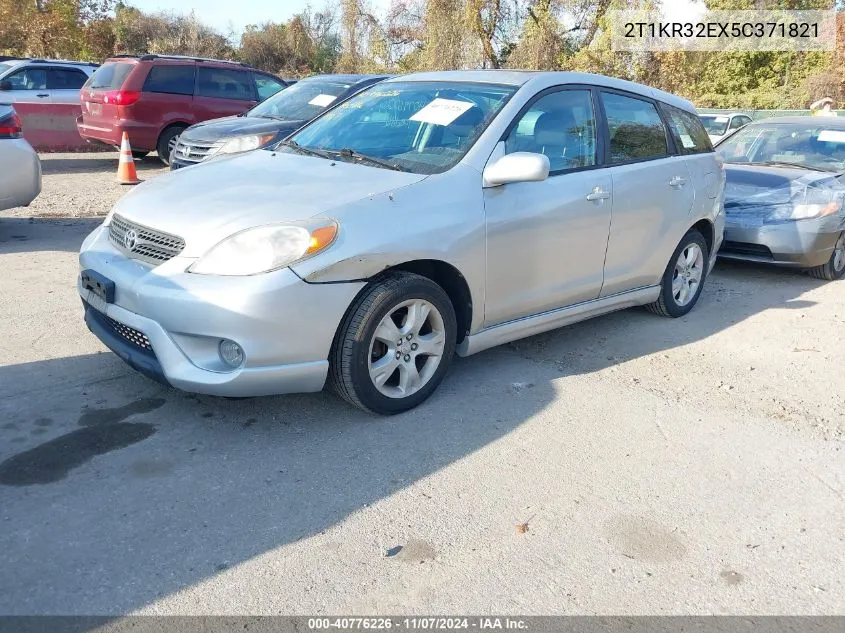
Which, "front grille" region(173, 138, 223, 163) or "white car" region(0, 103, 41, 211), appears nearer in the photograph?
"white car" region(0, 103, 41, 211)

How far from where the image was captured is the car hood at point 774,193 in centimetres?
723

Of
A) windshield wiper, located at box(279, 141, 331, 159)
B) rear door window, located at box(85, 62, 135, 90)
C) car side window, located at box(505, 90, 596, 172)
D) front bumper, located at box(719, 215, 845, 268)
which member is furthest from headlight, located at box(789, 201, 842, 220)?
rear door window, located at box(85, 62, 135, 90)

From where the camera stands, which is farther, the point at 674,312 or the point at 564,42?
the point at 564,42

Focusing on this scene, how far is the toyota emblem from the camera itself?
12.2 ft

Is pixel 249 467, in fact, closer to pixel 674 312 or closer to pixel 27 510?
pixel 27 510

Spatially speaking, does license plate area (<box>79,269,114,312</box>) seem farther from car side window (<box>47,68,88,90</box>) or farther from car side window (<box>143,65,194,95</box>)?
car side window (<box>47,68,88,90</box>)

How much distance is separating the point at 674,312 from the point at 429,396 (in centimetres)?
260

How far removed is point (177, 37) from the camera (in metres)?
35.9

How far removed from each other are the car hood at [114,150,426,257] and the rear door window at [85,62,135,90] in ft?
28.1

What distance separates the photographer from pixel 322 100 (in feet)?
31.2

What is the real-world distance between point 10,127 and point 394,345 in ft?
16.7

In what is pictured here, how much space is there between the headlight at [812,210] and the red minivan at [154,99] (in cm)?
876

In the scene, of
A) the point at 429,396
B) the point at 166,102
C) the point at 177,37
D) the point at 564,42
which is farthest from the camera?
the point at 177,37

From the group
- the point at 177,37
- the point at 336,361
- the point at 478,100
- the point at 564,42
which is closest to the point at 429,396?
the point at 336,361
